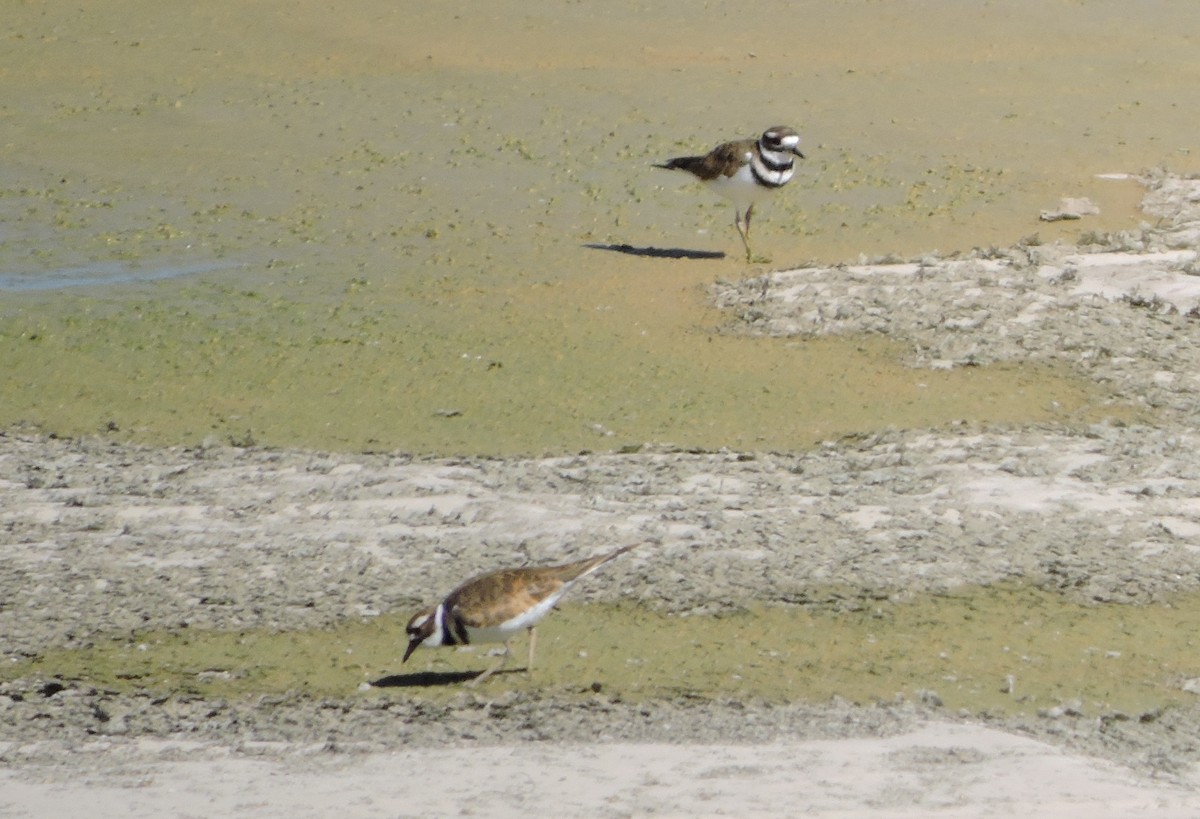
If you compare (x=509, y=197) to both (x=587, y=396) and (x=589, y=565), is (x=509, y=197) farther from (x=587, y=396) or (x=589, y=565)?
(x=589, y=565)

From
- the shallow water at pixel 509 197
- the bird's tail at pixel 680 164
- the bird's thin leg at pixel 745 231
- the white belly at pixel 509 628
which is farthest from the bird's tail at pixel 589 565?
the bird's tail at pixel 680 164

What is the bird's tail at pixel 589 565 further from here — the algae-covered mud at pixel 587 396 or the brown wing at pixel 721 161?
the brown wing at pixel 721 161

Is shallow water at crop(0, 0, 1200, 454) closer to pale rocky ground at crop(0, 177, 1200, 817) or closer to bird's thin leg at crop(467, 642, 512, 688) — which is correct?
pale rocky ground at crop(0, 177, 1200, 817)

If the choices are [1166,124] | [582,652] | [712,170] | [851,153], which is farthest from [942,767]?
[1166,124]

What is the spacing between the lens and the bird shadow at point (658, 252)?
1288cm

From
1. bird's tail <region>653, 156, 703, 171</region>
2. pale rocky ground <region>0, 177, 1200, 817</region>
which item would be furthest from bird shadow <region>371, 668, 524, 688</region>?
bird's tail <region>653, 156, 703, 171</region>

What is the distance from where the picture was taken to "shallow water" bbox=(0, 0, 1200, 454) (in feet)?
32.4

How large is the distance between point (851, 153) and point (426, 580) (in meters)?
8.76

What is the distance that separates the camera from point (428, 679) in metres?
6.61

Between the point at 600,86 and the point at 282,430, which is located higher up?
the point at 600,86

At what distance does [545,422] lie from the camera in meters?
9.51

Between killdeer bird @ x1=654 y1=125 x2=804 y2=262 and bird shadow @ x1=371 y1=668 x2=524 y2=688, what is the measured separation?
251 inches

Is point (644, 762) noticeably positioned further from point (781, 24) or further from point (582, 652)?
point (781, 24)

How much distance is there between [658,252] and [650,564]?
5.75 meters
